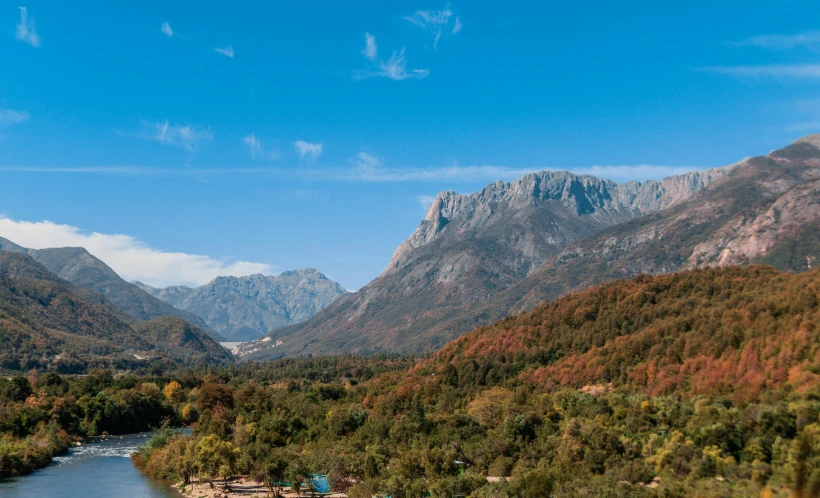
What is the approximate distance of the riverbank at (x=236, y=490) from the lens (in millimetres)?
82375

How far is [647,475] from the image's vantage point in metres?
69.4

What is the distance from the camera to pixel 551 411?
3861 inches

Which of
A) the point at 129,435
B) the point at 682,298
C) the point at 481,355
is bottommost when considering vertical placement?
the point at 129,435

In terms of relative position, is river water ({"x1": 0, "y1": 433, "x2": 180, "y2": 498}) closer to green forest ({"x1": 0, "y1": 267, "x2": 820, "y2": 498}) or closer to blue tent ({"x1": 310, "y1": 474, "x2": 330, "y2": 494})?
green forest ({"x1": 0, "y1": 267, "x2": 820, "y2": 498})

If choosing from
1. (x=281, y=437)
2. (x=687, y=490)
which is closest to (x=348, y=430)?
(x=281, y=437)

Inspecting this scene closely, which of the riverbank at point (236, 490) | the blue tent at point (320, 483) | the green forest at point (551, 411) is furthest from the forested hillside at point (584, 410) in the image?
the riverbank at point (236, 490)

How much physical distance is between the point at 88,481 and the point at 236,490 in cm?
2190

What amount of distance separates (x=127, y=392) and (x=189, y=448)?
81.3 meters

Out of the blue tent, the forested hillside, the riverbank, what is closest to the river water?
the riverbank

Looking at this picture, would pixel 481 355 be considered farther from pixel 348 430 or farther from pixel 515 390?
pixel 348 430

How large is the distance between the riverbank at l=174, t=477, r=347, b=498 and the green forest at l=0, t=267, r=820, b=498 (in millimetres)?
1544

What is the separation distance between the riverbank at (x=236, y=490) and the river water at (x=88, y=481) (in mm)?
2266

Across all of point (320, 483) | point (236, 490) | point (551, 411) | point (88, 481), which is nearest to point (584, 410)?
point (551, 411)

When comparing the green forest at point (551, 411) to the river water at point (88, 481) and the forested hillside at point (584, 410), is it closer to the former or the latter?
the forested hillside at point (584, 410)
